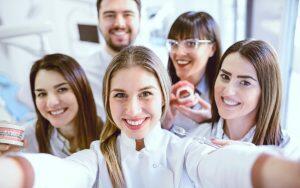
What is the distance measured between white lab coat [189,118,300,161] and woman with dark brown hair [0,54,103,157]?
439mm

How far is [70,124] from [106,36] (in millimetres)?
516

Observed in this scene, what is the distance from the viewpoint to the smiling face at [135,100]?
87 centimetres

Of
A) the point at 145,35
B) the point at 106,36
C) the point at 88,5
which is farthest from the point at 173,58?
the point at 88,5

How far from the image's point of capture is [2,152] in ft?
3.17

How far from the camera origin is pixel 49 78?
1172 mm

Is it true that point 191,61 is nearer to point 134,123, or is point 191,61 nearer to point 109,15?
point 109,15

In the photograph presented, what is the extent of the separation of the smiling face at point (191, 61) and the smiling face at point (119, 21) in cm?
26

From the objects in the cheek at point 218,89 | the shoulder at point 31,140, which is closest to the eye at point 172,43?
the cheek at point 218,89

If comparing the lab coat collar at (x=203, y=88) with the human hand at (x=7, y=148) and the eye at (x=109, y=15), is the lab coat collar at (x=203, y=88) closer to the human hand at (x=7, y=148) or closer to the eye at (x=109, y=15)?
the eye at (x=109, y=15)

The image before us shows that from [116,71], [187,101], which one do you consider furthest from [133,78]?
[187,101]

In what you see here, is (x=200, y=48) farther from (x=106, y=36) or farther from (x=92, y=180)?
(x=92, y=180)

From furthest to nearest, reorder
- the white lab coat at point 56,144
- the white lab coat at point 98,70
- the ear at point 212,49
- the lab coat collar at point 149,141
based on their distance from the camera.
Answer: the white lab coat at point 98,70, the ear at point 212,49, the white lab coat at point 56,144, the lab coat collar at point 149,141

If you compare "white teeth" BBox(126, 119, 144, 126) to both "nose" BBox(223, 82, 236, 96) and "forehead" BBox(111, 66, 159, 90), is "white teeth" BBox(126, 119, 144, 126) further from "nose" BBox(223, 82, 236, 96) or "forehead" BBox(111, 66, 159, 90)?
Result: "nose" BBox(223, 82, 236, 96)

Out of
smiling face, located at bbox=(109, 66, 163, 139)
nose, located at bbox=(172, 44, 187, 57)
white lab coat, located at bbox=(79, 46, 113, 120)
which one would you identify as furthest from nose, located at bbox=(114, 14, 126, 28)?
smiling face, located at bbox=(109, 66, 163, 139)
